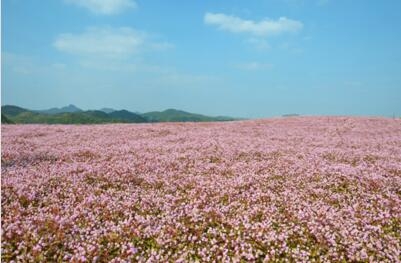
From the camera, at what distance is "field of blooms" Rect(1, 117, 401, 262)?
22.2 ft

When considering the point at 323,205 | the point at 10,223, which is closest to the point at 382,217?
the point at 323,205

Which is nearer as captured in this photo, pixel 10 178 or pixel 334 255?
pixel 334 255

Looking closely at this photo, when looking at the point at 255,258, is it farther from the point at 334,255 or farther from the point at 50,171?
the point at 50,171

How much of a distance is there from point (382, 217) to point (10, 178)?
11.2 m

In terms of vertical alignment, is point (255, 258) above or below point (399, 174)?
below

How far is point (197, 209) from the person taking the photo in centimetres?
875

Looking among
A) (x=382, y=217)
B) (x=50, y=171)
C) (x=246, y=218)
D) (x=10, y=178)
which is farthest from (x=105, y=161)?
(x=382, y=217)

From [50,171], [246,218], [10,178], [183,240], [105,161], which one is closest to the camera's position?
[183,240]

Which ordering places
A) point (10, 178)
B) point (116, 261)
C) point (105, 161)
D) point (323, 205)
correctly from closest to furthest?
point (116, 261)
point (323, 205)
point (10, 178)
point (105, 161)

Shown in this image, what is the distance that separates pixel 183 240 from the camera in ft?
23.6

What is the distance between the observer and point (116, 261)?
6.35 meters

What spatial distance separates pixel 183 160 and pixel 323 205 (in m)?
7.52

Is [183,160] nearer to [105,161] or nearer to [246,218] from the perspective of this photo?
[105,161]

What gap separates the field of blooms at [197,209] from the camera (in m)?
6.78
